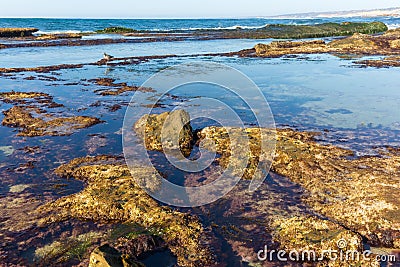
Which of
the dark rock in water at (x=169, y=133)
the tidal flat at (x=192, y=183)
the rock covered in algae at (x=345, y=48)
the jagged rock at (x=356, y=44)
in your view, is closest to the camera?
the tidal flat at (x=192, y=183)

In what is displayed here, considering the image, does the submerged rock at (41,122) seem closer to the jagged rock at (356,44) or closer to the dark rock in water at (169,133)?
the dark rock in water at (169,133)

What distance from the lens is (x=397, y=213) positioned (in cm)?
784

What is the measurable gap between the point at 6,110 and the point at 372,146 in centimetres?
1706

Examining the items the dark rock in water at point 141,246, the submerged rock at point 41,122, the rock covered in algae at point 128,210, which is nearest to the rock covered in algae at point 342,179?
the rock covered in algae at point 128,210

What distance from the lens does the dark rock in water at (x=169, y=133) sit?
40.5 feet

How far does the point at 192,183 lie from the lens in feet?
32.2

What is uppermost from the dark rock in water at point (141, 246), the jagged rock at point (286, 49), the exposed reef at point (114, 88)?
the jagged rock at point (286, 49)

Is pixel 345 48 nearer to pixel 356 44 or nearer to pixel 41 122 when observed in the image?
pixel 356 44

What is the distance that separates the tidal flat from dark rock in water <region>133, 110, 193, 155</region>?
7 centimetres
